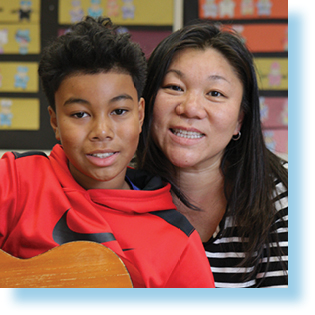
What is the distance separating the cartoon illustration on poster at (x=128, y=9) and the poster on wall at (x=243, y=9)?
0.40ft

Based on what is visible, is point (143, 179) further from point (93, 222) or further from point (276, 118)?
point (276, 118)

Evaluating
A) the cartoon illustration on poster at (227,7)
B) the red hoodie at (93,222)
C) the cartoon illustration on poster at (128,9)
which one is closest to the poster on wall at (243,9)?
the cartoon illustration on poster at (227,7)

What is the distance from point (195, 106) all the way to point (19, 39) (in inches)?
11.1

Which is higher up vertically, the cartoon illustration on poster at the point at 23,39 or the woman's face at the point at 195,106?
the cartoon illustration on poster at the point at 23,39

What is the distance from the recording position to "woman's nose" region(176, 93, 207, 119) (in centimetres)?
57

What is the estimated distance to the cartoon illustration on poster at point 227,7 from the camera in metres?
0.59

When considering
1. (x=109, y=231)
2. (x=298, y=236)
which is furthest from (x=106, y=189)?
(x=298, y=236)

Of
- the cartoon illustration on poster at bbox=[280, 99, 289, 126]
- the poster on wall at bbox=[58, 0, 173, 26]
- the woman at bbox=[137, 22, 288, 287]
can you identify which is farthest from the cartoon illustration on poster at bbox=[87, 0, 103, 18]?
the cartoon illustration on poster at bbox=[280, 99, 289, 126]

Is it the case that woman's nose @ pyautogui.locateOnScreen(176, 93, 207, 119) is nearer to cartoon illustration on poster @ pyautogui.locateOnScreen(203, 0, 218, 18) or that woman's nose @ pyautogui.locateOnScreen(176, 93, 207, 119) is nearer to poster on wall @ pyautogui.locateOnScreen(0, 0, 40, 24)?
cartoon illustration on poster @ pyautogui.locateOnScreen(203, 0, 218, 18)

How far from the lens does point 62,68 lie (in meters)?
0.45

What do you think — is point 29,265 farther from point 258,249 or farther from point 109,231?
point 258,249

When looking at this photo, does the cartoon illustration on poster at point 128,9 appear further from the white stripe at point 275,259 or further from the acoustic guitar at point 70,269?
the white stripe at point 275,259

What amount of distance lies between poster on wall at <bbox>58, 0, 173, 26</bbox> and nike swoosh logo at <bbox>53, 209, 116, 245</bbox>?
0.98 ft

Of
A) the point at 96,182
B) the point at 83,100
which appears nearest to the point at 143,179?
the point at 96,182
